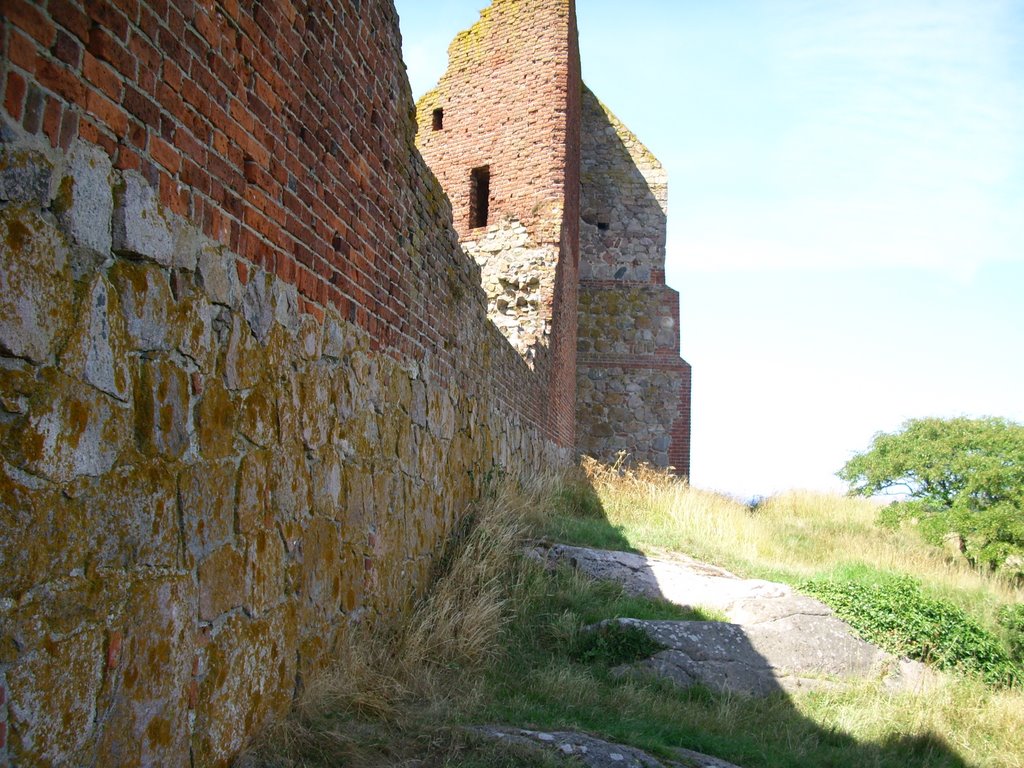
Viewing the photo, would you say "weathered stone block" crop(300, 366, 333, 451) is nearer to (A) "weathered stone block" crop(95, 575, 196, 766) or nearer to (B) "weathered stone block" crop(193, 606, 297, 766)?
(B) "weathered stone block" crop(193, 606, 297, 766)

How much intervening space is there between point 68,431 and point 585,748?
2.53 metres

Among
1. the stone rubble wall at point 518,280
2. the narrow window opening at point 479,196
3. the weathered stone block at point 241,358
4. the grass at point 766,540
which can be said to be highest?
the narrow window opening at point 479,196

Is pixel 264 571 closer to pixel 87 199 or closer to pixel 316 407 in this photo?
pixel 316 407

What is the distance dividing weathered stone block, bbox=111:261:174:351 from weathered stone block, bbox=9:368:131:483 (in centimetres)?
24

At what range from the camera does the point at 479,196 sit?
14094 millimetres

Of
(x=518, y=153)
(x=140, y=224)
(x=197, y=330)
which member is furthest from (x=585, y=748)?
(x=518, y=153)

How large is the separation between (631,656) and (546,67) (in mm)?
10224

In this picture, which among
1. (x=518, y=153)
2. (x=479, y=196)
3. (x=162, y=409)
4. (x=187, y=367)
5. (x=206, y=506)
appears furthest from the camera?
(x=479, y=196)

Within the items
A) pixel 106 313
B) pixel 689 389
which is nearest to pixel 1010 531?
pixel 689 389

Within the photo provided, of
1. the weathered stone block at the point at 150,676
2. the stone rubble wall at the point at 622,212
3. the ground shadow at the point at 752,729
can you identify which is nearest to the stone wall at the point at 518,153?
the stone rubble wall at the point at 622,212

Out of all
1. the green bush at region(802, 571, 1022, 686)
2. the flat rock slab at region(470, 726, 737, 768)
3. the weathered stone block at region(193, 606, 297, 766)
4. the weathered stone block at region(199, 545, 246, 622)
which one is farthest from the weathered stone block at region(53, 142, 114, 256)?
the green bush at region(802, 571, 1022, 686)

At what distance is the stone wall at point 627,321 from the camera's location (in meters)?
16.8

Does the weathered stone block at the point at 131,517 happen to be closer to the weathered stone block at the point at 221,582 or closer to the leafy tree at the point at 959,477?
the weathered stone block at the point at 221,582

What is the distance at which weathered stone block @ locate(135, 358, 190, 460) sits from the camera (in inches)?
93.2
